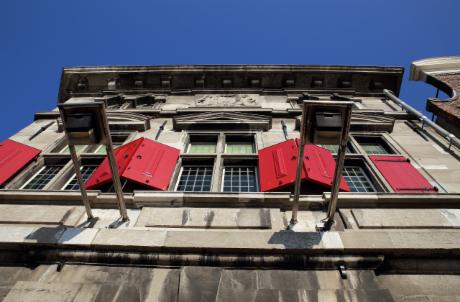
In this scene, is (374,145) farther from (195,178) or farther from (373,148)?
(195,178)

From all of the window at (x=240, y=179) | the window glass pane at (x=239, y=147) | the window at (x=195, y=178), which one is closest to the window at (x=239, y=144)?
the window glass pane at (x=239, y=147)

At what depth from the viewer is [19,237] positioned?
14.5 feet

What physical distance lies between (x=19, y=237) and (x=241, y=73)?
36.2 feet

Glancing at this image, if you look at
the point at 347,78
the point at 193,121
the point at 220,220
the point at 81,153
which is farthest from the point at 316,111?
the point at 347,78

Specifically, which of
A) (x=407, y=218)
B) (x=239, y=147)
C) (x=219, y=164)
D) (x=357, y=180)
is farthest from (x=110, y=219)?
(x=357, y=180)

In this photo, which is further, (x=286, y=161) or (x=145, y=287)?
(x=286, y=161)

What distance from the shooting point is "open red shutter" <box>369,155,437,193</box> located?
19.5 ft

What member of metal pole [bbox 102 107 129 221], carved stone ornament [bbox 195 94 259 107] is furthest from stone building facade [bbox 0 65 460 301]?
carved stone ornament [bbox 195 94 259 107]

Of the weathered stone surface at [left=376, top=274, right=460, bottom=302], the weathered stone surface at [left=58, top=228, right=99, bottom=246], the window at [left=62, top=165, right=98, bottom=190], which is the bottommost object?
the weathered stone surface at [left=376, top=274, right=460, bottom=302]

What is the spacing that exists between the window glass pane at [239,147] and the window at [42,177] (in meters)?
4.89

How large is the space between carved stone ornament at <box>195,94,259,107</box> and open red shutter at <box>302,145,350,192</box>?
553 centimetres

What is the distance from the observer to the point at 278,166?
20.2 ft

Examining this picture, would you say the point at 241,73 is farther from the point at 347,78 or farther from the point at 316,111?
the point at 316,111

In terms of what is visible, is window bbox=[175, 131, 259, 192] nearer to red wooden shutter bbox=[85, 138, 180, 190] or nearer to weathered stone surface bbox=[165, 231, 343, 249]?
red wooden shutter bbox=[85, 138, 180, 190]
